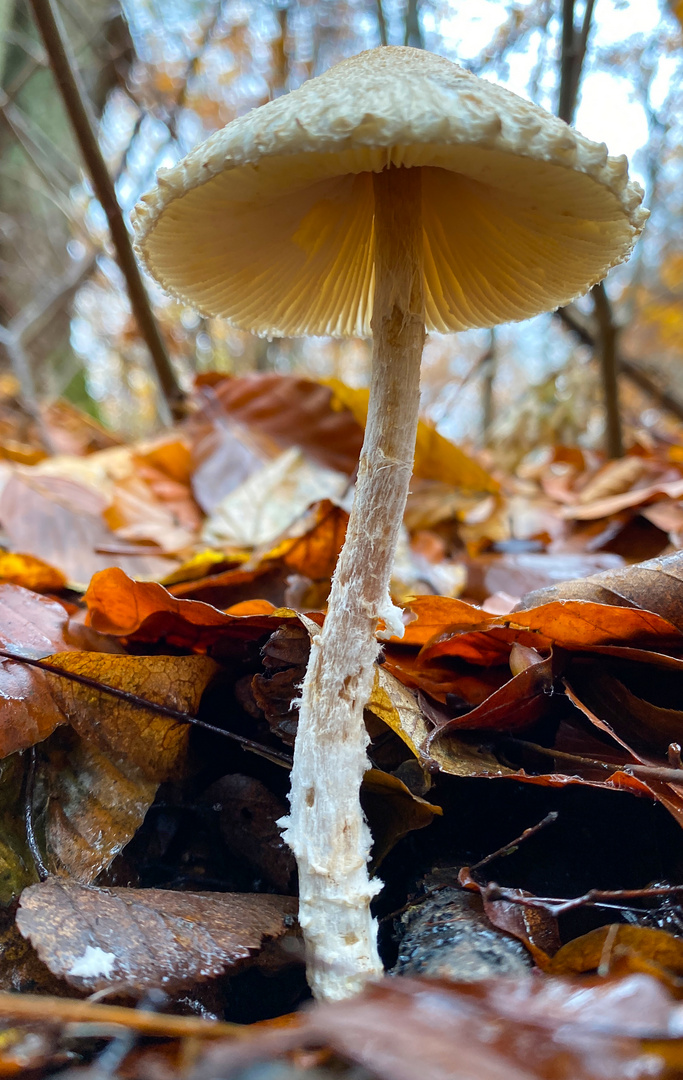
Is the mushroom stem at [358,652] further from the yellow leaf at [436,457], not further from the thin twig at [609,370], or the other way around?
the thin twig at [609,370]

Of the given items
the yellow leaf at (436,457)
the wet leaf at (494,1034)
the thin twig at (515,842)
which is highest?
the yellow leaf at (436,457)

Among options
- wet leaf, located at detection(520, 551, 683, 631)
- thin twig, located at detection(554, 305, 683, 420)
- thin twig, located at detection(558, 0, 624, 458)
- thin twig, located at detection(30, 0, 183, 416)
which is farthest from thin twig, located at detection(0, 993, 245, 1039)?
thin twig, located at detection(554, 305, 683, 420)

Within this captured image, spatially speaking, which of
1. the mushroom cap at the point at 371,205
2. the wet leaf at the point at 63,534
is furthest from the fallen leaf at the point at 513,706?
the wet leaf at the point at 63,534

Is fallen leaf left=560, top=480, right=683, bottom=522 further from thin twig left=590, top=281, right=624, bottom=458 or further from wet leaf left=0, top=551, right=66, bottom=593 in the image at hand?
wet leaf left=0, top=551, right=66, bottom=593

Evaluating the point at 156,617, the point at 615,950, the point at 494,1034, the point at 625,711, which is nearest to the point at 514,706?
the point at 625,711

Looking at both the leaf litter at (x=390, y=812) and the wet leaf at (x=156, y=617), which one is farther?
the wet leaf at (x=156, y=617)

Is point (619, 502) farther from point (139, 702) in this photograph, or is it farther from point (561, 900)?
point (139, 702)
